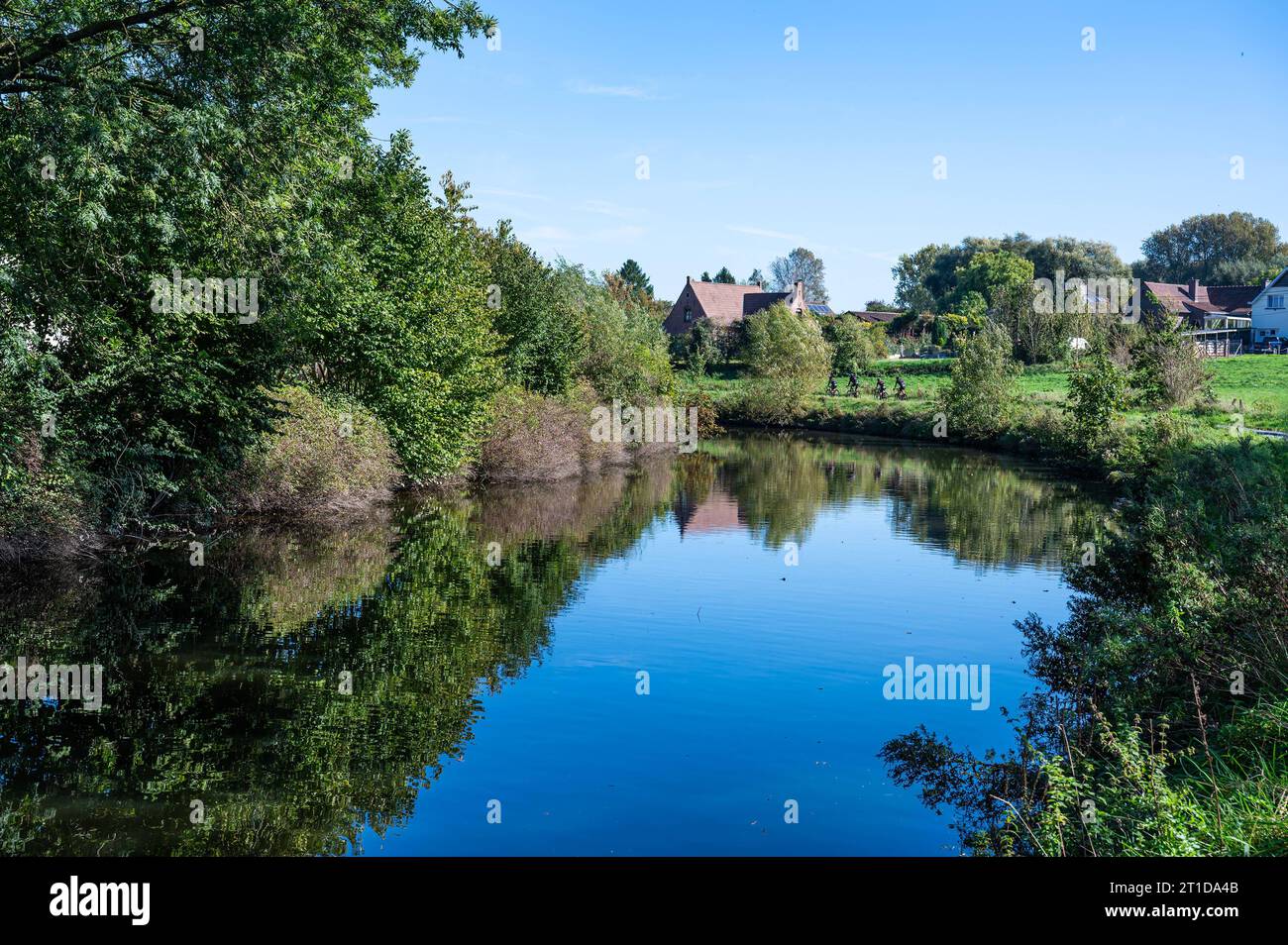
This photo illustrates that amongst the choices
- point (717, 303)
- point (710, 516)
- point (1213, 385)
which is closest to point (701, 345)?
point (717, 303)

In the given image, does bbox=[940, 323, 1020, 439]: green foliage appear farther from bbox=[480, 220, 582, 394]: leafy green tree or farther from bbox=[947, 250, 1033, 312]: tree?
bbox=[947, 250, 1033, 312]: tree

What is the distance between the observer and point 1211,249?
12612 centimetres

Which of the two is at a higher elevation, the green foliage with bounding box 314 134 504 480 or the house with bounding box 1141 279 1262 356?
the house with bounding box 1141 279 1262 356

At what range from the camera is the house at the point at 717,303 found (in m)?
96.8

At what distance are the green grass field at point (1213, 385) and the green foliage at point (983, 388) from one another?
208 centimetres

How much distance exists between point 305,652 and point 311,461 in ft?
40.3

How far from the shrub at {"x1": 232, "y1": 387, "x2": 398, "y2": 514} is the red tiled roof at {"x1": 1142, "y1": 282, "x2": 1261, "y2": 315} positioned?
296 feet

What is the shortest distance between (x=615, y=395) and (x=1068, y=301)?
118ft

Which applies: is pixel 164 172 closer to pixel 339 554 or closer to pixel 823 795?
pixel 339 554

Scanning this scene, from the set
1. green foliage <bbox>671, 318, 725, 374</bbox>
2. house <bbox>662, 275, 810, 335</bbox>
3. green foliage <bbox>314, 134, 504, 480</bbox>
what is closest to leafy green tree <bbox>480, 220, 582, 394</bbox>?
green foliage <bbox>314, 134, 504, 480</bbox>

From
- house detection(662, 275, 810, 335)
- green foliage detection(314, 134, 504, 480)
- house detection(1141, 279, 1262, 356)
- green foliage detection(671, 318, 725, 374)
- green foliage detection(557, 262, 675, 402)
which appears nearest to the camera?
green foliage detection(314, 134, 504, 480)

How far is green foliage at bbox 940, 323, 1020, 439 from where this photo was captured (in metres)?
52.2
